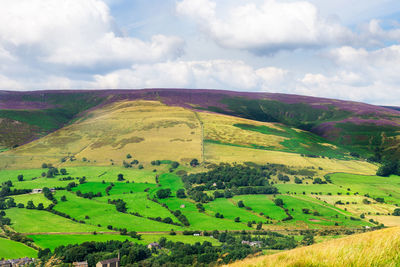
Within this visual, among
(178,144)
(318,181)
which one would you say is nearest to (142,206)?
(178,144)

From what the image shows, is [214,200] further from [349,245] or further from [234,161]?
[349,245]

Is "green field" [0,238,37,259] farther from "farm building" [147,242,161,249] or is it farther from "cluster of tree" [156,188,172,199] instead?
"cluster of tree" [156,188,172,199]

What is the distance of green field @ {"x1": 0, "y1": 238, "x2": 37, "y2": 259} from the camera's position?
190 feet

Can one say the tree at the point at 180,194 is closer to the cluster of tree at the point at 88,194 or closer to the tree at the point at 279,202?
the cluster of tree at the point at 88,194

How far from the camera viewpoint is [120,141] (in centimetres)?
15700

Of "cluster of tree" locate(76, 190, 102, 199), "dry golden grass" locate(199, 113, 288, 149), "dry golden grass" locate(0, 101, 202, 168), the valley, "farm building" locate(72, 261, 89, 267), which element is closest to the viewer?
"farm building" locate(72, 261, 89, 267)

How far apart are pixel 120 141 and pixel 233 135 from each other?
6361 centimetres

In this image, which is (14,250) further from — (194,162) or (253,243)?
(194,162)

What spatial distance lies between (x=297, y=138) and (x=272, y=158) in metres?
37.5

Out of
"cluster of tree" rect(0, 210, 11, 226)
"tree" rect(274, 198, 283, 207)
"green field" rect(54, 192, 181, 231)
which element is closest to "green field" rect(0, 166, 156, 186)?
"green field" rect(54, 192, 181, 231)

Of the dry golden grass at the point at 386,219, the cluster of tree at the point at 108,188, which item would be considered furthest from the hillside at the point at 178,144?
the dry golden grass at the point at 386,219

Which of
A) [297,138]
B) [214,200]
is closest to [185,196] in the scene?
[214,200]

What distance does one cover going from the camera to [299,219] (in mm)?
84000

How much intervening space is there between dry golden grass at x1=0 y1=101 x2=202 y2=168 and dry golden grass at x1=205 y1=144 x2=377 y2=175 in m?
9.93
